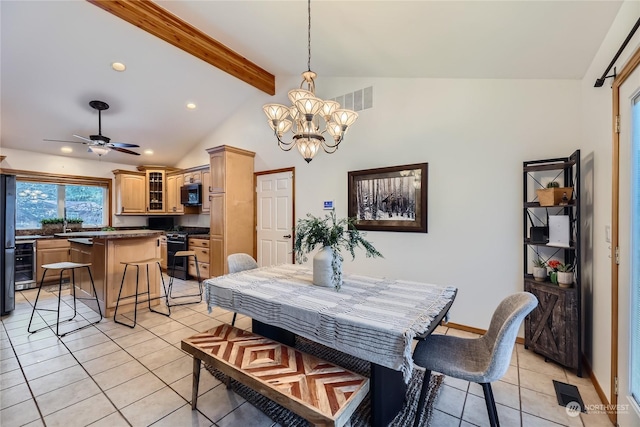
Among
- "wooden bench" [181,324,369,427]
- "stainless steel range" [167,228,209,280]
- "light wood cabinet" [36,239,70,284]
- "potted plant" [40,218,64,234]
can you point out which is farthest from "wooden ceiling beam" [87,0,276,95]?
"potted plant" [40,218,64,234]

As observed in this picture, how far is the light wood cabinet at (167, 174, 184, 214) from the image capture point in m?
6.09

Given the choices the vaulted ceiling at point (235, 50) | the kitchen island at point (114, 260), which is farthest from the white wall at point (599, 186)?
the kitchen island at point (114, 260)

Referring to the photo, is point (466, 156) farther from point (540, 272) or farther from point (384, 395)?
point (384, 395)

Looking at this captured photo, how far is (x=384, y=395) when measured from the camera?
1686mm

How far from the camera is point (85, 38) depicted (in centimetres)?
323

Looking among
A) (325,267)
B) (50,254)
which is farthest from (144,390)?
(50,254)

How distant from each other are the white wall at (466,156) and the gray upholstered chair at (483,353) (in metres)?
1.34

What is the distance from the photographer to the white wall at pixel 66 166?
489 centimetres

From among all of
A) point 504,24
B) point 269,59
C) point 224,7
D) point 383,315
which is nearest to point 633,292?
point 383,315

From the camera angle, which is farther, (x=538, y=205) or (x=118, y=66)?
(x=118, y=66)

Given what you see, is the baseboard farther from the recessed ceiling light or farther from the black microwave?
the recessed ceiling light

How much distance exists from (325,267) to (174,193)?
17.5 feet

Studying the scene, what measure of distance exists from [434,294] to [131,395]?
7.54 ft

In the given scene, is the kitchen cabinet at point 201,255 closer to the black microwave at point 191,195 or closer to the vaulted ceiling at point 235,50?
the black microwave at point 191,195
